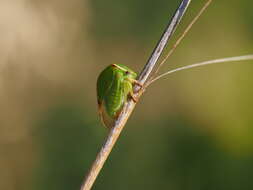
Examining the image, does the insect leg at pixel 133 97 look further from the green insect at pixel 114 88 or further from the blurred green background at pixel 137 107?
the blurred green background at pixel 137 107

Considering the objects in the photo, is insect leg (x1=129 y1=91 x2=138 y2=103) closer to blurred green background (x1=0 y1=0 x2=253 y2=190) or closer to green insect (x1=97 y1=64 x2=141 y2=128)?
green insect (x1=97 y1=64 x2=141 y2=128)

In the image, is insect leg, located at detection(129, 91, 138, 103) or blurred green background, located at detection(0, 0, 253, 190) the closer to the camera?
insect leg, located at detection(129, 91, 138, 103)

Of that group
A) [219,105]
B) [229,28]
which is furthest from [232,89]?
[229,28]

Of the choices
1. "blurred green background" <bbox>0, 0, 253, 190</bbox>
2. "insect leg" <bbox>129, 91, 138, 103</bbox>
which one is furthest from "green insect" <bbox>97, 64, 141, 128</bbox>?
"blurred green background" <bbox>0, 0, 253, 190</bbox>

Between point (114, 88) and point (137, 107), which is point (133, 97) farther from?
point (137, 107)

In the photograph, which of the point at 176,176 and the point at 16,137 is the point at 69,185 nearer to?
the point at 16,137

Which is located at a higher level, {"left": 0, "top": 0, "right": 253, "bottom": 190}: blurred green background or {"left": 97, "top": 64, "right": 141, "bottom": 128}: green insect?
{"left": 97, "top": 64, "right": 141, "bottom": 128}: green insect

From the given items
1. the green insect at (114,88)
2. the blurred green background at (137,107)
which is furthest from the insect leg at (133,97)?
the blurred green background at (137,107)
